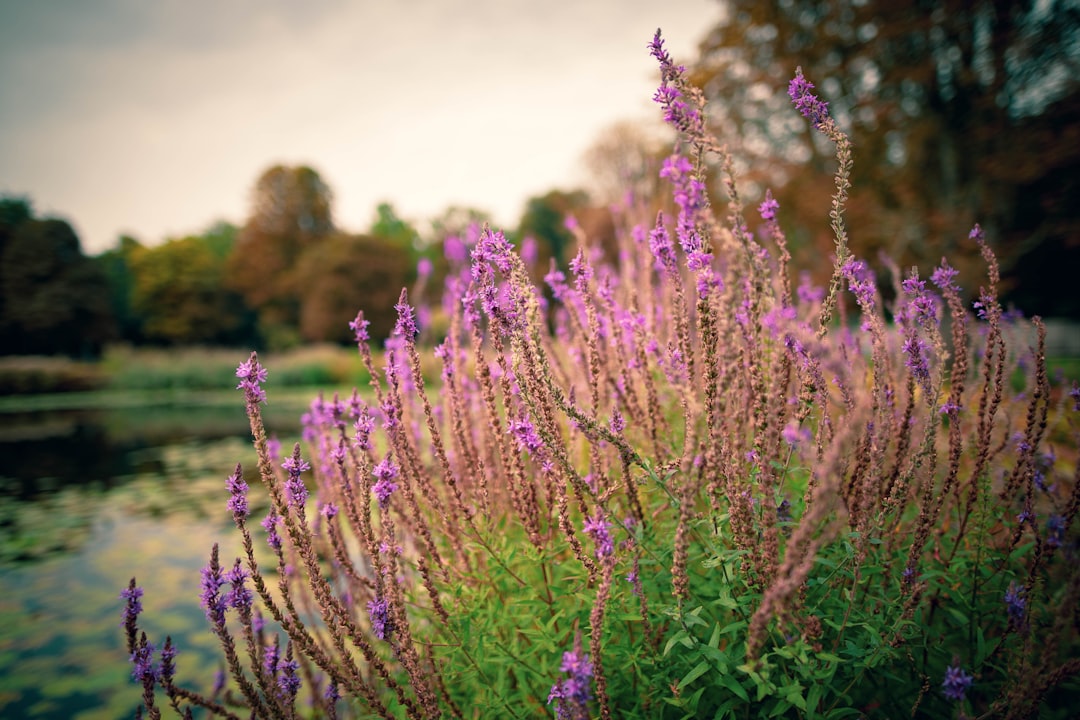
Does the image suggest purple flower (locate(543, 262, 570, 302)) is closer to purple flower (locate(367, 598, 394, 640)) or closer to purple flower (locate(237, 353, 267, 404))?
purple flower (locate(237, 353, 267, 404))

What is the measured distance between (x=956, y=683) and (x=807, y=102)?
2.14m

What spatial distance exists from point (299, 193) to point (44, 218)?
842 inches

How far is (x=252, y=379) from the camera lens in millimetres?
2090

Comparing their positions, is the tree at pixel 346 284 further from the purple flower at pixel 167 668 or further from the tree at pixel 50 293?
the purple flower at pixel 167 668

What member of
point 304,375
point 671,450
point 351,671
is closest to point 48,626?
point 351,671

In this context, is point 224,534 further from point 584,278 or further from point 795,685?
point 795,685

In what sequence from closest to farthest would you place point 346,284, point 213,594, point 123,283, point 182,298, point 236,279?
point 213,594
point 346,284
point 182,298
point 236,279
point 123,283

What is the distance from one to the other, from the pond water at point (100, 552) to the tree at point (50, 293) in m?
36.2

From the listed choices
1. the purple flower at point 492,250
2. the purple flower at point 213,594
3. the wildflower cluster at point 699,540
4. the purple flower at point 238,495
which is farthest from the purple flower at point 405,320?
the purple flower at point 213,594

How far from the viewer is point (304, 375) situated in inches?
1207

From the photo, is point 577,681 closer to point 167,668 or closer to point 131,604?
point 167,668

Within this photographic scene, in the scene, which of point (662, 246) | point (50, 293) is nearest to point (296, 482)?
point (662, 246)

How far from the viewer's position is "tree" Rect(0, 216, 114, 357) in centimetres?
4328

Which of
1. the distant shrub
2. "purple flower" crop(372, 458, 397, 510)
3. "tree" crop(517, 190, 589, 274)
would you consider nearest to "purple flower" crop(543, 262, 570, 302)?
"purple flower" crop(372, 458, 397, 510)
